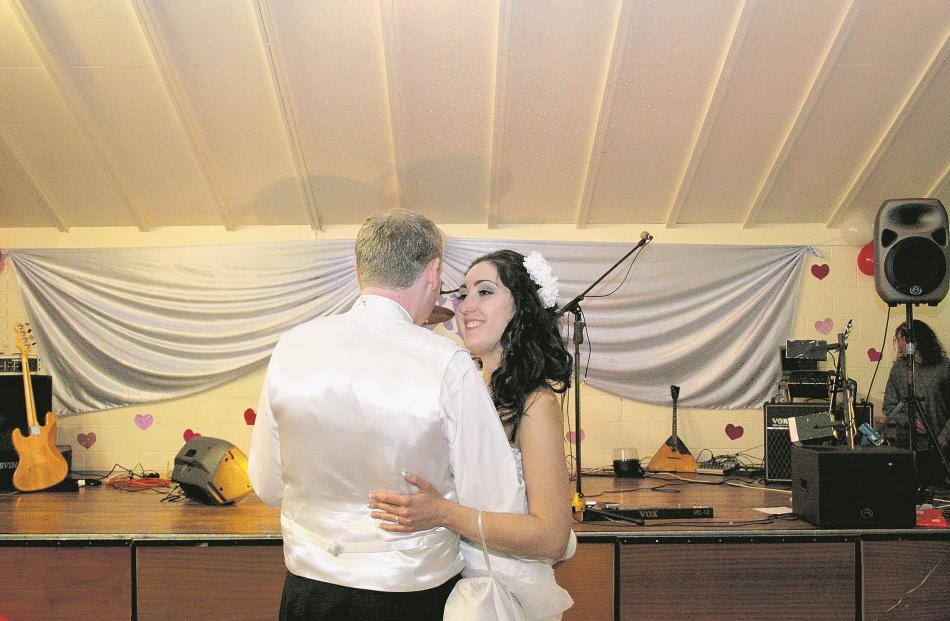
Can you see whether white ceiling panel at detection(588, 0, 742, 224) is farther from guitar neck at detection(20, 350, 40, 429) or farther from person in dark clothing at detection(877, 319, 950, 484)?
guitar neck at detection(20, 350, 40, 429)

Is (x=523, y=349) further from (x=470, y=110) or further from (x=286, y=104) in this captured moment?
(x=286, y=104)

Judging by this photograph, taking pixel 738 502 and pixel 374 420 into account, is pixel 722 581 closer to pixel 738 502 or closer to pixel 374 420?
pixel 738 502

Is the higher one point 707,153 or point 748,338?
point 707,153

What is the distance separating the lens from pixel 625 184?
18.8 ft

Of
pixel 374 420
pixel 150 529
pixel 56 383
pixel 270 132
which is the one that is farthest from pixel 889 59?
pixel 56 383

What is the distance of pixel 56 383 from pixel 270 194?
2224mm

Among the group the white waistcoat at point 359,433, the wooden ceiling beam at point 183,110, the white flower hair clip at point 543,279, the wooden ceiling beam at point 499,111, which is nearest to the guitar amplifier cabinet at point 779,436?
the wooden ceiling beam at point 499,111

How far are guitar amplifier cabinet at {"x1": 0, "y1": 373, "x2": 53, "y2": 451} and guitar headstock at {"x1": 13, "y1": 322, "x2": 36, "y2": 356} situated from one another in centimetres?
20

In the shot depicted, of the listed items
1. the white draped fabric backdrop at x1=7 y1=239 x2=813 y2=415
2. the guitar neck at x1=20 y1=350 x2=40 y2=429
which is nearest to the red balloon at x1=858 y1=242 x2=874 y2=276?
the white draped fabric backdrop at x1=7 y1=239 x2=813 y2=415

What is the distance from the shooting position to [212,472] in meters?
4.12

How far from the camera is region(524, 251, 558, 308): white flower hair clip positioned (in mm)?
2574

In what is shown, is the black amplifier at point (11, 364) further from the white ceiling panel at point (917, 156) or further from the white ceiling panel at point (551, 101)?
the white ceiling panel at point (917, 156)

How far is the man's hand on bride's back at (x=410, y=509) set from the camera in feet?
5.59

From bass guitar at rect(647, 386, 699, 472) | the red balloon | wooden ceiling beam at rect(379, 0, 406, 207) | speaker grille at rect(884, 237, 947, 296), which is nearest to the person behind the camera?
speaker grille at rect(884, 237, 947, 296)
